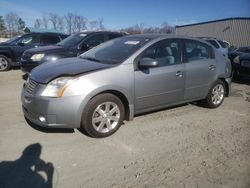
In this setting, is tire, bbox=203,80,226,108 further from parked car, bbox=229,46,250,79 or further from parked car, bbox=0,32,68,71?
parked car, bbox=0,32,68,71

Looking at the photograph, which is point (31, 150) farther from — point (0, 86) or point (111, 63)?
point (0, 86)

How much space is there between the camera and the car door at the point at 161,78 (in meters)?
4.57

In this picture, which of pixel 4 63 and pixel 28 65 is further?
pixel 4 63

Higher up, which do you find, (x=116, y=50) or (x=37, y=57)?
(x=116, y=50)

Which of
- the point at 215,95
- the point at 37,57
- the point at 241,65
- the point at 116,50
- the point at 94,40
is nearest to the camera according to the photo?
the point at 116,50

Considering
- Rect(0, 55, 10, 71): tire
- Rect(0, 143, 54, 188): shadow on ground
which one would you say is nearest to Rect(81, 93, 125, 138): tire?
Rect(0, 143, 54, 188): shadow on ground

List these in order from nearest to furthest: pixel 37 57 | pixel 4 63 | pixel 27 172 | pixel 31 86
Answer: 1. pixel 27 172
2. pixel 31 86
3. pixel 37 57
4. pixel 4 63

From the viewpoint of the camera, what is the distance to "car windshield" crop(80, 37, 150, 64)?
4598mm

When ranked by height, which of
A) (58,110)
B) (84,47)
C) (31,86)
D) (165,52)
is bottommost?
(58,110)

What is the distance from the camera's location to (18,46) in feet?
38.0

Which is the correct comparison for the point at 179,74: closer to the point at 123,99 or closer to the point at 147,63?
the point at 147,63

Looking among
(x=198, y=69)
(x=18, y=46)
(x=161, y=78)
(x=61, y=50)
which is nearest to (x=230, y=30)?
(x=18, y=46)

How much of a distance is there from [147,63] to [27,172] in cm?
243

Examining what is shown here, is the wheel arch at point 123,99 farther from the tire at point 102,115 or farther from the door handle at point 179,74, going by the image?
the door handle at point 179,74
